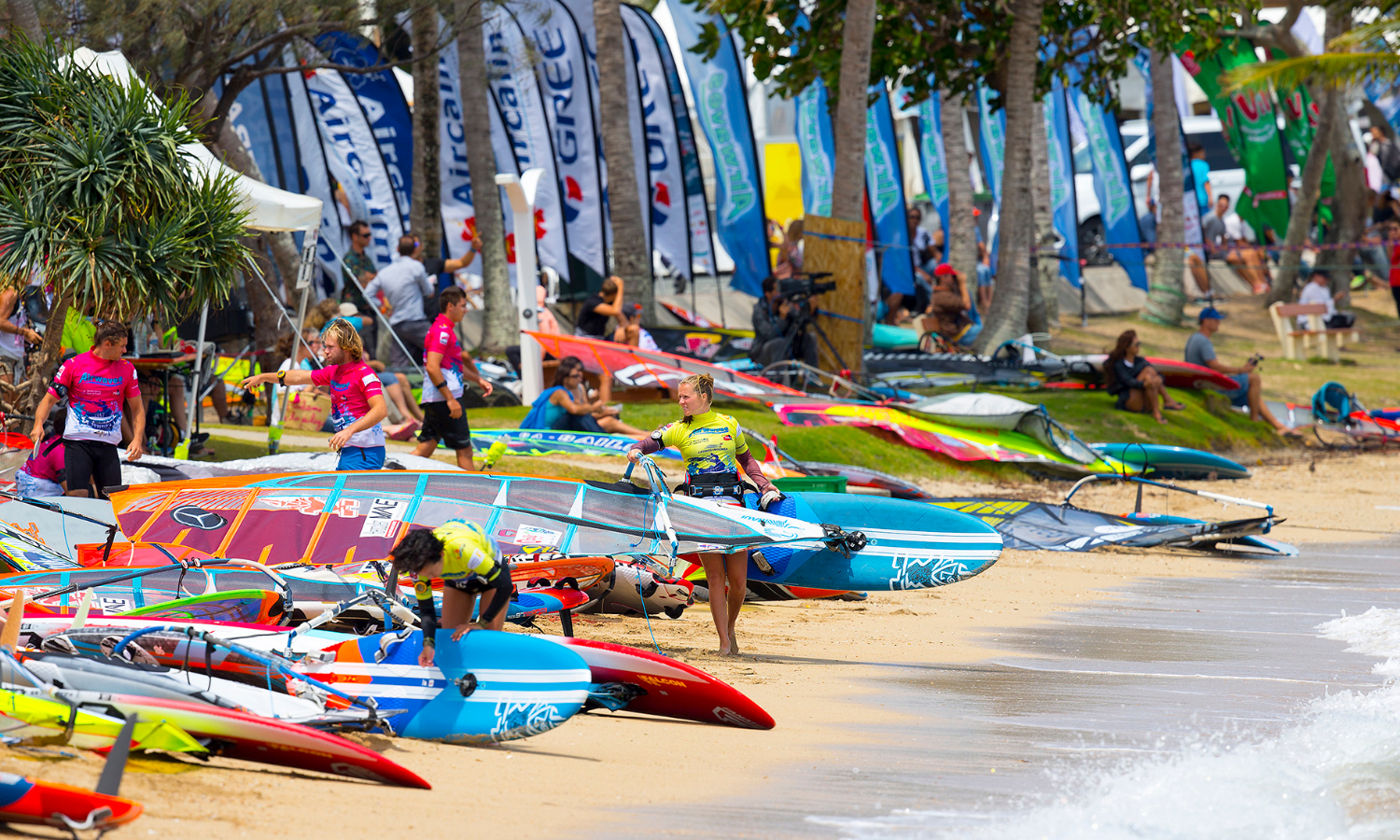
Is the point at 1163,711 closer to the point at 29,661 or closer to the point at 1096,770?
the point at 1096,770

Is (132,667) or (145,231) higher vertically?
(145,231)

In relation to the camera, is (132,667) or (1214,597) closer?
(132,667)

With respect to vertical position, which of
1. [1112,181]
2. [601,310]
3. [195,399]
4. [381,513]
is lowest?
[381,513]

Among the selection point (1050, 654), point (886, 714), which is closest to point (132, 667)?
point (886, 714)

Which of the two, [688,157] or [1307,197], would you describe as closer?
[688,157]

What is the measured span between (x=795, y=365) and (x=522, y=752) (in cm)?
1067

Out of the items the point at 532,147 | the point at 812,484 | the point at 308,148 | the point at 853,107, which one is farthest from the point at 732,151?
the point at 812,484

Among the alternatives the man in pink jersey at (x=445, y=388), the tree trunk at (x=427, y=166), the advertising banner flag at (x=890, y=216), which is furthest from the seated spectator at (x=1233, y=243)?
the man in pink jersey at (x=445, y=388)

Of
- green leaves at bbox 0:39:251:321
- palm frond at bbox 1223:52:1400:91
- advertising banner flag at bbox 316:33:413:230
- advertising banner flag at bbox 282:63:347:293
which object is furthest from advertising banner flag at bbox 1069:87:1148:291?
green leaves at bbox 0:39:251:321

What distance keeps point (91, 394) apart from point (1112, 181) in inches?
885

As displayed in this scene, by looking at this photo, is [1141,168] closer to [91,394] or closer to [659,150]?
[659,150]

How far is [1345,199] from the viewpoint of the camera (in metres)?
27.7

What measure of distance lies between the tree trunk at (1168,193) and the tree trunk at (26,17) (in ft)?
57.2

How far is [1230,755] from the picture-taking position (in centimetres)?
546
